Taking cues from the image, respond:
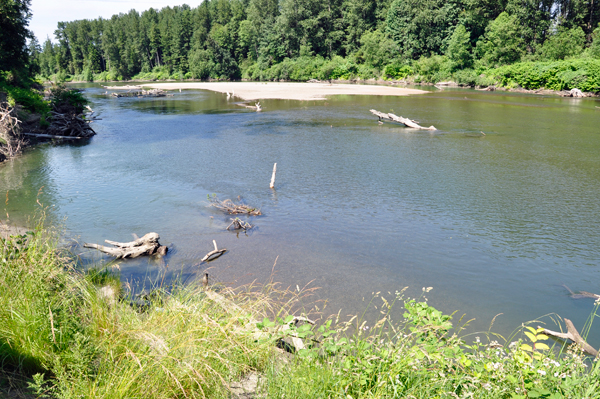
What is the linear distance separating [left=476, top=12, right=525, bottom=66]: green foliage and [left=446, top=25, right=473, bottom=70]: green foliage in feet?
9.84

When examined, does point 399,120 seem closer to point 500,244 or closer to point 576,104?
point 500,244

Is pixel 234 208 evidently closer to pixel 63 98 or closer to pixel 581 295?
pixel 581 295

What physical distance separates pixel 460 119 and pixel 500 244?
77.5 ft

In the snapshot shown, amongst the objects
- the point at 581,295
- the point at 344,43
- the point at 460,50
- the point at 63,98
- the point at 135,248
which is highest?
the point at 344,43

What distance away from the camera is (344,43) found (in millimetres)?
89375

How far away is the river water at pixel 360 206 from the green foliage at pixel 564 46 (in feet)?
111

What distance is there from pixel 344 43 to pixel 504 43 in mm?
37937

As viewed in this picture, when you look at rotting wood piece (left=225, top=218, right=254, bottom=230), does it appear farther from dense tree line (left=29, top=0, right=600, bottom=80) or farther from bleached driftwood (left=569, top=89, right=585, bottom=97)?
bleached driftwood (left=569, top=89, right=585, bottom=97)

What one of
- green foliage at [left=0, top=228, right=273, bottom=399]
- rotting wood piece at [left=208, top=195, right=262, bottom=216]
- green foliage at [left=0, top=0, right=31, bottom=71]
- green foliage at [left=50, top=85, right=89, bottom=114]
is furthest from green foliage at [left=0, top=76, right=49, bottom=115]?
green foliage at [left=0, top=228, right=273, bottom=399]

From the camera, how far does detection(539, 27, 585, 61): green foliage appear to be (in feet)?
178

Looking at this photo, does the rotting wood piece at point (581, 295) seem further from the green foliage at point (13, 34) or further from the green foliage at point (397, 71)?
the green foliage at point (397, 71)

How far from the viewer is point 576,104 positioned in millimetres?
38531

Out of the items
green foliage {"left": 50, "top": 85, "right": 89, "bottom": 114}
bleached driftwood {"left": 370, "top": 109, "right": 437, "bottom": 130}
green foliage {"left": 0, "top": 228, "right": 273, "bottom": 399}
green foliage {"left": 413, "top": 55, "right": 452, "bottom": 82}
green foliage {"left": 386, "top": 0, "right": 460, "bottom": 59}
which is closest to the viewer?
green foliage {"left": 0, "top": 228, "right": 273, "bottom": 399}

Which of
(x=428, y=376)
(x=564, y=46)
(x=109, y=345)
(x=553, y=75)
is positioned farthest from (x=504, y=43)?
(x=109, y=345)
